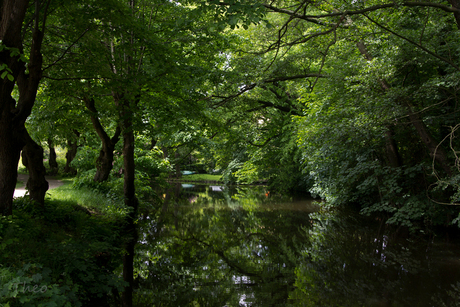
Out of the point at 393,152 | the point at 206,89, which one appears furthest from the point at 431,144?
the point at 206,89

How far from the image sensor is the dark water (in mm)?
4953

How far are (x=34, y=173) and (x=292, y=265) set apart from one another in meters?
5.60

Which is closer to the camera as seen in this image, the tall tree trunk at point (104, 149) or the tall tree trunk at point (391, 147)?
the tall tree trunk at point (104, 149)

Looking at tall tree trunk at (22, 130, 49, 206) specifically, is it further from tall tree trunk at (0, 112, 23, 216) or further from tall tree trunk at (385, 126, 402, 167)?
tall tree trunk at (385, 126, 402, 167)

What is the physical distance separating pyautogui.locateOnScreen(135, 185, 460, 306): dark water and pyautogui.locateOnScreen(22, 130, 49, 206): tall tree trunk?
2.42 m

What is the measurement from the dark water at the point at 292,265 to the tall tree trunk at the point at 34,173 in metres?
2.42

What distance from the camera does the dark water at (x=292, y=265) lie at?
4.95m

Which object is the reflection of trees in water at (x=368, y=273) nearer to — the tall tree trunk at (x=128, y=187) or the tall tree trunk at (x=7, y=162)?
the tall tree trunk at (x=128, y=187)

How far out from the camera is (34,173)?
655 cm

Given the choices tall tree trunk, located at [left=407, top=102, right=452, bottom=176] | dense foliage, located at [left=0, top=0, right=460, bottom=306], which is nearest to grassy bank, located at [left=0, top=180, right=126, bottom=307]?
dense foliage, located at [left=0, top=0, right=460, bottom=306]

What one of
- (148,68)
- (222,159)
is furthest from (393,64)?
(222,159)

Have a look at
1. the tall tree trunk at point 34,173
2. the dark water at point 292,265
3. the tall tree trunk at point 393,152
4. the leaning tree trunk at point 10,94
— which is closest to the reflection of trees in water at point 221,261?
the dark water at point 292,265

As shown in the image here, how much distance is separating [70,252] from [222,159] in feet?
64.3

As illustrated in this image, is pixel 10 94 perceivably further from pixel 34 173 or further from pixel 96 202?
pixel 96 202
